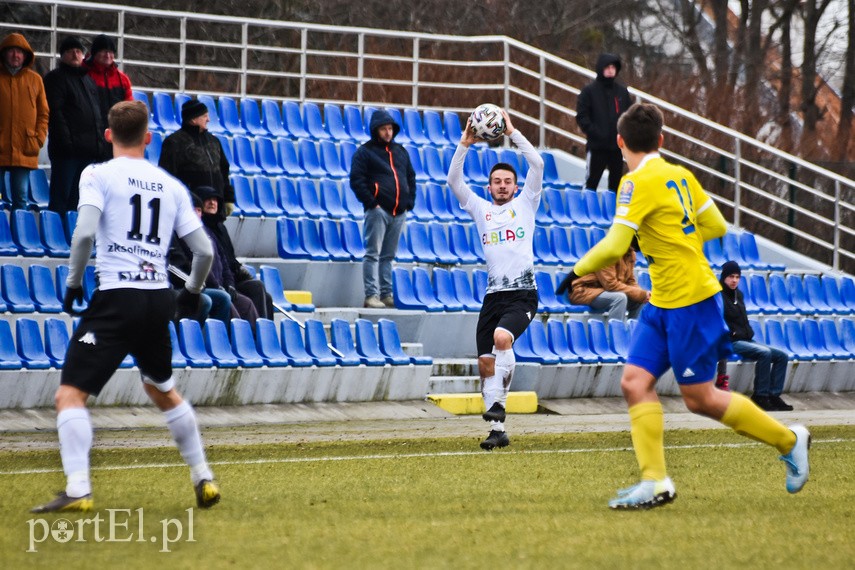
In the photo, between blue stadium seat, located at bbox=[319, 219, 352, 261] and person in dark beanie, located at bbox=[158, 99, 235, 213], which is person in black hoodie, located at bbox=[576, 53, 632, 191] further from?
person in dark beanie, located at bbox=[158, 99, 235, 213]

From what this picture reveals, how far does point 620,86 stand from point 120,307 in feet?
44.1

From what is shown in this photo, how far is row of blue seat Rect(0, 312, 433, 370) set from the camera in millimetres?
12727

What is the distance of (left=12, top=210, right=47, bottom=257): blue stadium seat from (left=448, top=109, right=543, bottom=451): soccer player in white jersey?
17.0 ft

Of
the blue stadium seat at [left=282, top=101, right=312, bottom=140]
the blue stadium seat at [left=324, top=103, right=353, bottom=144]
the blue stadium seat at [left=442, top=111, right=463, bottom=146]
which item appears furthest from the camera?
the blue stadium seat at [left=442, top=111, right=463, bottom=146]

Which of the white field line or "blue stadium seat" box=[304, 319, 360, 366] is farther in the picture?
"blue stadium seat" box=[304, 319, 360, 366]

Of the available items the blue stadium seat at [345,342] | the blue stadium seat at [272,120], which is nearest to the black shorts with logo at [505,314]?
the blue stadium seat at [345,342]

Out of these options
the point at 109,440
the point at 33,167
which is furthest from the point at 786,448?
the point at 33,167

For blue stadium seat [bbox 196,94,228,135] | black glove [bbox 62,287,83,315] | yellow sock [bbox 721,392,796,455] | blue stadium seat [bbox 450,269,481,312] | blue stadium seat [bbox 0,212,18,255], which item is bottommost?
yellow sock [bbox 721,392,796,455]

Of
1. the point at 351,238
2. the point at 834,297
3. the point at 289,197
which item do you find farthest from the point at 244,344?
the point at 834,297

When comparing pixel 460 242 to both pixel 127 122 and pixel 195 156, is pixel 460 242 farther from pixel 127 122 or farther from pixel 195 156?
pixel 127 122

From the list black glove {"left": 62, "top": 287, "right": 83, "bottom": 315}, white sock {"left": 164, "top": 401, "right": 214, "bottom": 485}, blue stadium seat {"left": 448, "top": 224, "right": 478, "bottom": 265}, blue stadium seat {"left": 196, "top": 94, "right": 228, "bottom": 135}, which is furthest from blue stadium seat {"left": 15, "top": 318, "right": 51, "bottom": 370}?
blue stadium seat {"left": 196, "top": 94, "right": 228, "bottom": 135}

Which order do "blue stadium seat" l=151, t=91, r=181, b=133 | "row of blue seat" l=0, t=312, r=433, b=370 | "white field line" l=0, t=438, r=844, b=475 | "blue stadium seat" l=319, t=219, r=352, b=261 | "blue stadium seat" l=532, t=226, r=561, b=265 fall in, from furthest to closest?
1. "blue stadium seat" l=151, t=91, r=181, b=133
2. "blue stadium seat" l=532, t=226, r=561, b=265
3. "blue stadium seat" l=319, t=219, r=352, b=261
4. "row of blue seat" l=0, t=312, r=433, b=370
5. "white field line" l=0, t=438, r=844, b=475

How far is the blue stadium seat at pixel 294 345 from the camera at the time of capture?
46.6ft

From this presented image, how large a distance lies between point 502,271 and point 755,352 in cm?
638
